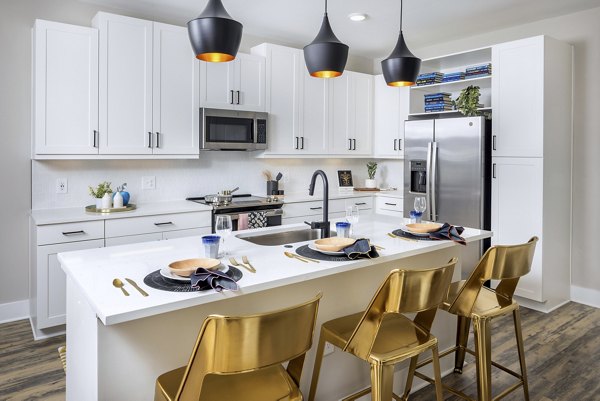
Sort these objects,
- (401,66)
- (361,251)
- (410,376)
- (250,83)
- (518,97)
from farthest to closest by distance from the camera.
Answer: (250,83) → (518,97) → (401,66) → (410,376) → (361,251)

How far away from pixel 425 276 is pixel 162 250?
1231mm

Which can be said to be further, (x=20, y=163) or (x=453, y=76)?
(x=453, y=76)

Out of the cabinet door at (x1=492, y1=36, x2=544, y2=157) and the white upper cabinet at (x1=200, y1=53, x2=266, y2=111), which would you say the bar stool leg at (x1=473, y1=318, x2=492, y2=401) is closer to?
the cabinet door at (x1=492, y1=36, x2=544, y2=157)

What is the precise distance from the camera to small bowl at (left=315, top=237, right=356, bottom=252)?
2.08 metres

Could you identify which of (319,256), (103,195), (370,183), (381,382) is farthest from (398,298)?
(370,183)

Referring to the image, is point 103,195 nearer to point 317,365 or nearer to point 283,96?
point 283,96

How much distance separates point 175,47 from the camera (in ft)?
12.6

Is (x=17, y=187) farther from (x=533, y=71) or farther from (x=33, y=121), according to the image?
(x=533, y=71)

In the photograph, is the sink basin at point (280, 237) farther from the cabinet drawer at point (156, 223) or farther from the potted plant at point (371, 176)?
the potted plant at point (371, 176)

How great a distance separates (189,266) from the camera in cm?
174

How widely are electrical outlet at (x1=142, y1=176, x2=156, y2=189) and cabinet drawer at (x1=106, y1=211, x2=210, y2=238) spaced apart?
24.6 inches

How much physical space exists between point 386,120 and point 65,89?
3.47 meters

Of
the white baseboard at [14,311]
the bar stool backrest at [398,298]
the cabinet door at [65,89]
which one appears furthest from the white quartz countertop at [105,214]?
the bar stool backrest at [398,298]

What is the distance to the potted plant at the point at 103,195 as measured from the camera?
138 inches
